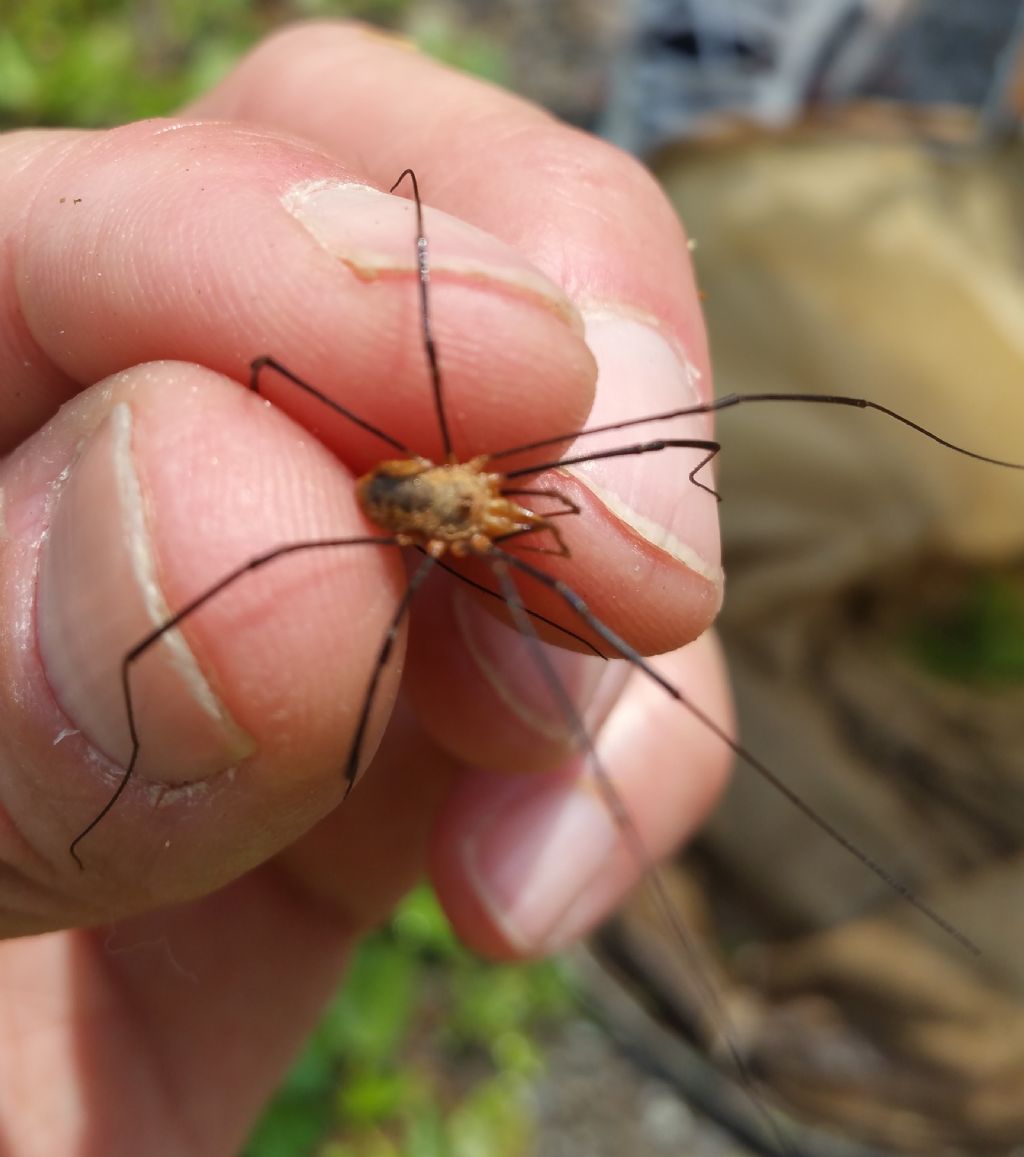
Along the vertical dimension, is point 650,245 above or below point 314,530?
above

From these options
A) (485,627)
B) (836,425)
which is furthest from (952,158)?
(485,627)

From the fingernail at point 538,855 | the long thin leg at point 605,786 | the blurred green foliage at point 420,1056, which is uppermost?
the long thin leg at point 605,786

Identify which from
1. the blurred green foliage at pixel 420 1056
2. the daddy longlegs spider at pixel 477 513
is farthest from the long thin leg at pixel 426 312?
the blurred green foliage at pixel 420 1056

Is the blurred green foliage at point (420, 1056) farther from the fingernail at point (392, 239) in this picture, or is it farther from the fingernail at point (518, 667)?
the fingernail at point (392, 239)

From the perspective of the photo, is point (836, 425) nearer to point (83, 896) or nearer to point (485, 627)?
point (485, 627)

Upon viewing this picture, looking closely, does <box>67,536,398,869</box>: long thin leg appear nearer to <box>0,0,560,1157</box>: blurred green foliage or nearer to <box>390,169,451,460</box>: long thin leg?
<box>390,169,451,460</box>: long thin leg

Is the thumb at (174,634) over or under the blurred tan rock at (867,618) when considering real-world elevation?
over
